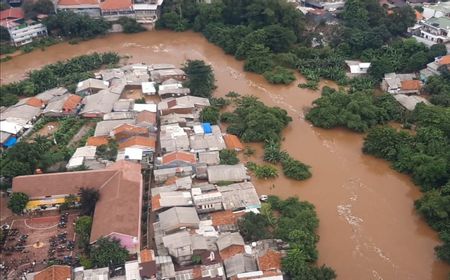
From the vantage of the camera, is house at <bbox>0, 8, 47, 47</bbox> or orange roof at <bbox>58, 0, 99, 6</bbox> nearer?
house at <bbox>0, 8, 47, 47</bbox>

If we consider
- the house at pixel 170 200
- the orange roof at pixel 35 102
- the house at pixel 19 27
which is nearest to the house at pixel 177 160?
the house at pixel 170 200

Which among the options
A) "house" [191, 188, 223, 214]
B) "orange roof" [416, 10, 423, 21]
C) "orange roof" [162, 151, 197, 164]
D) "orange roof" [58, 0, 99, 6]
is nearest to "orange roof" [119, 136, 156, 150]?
"orange roof" [162, 151, 197, 164]

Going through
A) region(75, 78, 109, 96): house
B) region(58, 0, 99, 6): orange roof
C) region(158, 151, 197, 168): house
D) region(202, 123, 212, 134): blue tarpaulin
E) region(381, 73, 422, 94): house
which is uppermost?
region(58, 0, 99, 6): orange roof

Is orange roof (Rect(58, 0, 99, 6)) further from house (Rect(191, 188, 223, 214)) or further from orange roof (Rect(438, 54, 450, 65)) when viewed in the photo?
orange roof (Rect(438, 54, 450, 65))

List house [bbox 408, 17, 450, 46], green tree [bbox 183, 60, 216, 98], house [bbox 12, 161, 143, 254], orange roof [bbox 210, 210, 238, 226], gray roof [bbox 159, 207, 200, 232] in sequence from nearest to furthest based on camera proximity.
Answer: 1. gray roof [bbox 159, 207, 200, 232]
2. house [bbox 12, 161, 143, 254]
3. orange roof [bbox 210, 210, 238, 226]
4. green tree [bbox 183, 60, 216, 98]
5. house [bbox 408, 17, 450, 46]

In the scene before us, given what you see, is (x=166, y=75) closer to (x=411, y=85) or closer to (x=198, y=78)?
(x=198, y=78)

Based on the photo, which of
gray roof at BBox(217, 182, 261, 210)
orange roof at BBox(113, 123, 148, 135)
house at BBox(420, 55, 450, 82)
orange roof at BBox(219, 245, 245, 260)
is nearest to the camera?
orange roof at BBox(219, 245, 245, 260)
